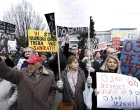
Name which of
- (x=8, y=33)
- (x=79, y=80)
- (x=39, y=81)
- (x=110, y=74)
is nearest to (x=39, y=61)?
(x=39, y=81)

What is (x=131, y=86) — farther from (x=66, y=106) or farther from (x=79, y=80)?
(x=66, y=106)

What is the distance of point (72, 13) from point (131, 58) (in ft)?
5.05

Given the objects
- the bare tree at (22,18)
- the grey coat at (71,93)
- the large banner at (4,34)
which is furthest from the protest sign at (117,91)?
the bare tree at (22,18)

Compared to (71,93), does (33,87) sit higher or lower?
higher

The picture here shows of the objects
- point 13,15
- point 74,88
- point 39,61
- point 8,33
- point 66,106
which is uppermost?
point 13,15

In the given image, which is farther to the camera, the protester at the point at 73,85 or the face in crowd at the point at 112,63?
the protester at the point at 73,85

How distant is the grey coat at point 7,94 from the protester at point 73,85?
33.9 inches

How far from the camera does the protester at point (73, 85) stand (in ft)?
13.5

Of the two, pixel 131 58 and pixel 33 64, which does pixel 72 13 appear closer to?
pixel 33 64

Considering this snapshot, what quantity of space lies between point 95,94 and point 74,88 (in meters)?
0.60

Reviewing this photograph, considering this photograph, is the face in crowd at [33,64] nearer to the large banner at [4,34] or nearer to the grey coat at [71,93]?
the grey coat at [71,93]

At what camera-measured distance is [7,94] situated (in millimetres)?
3734

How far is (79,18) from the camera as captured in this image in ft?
13.3

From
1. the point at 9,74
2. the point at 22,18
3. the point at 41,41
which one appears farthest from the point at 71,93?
the point at 22,18
